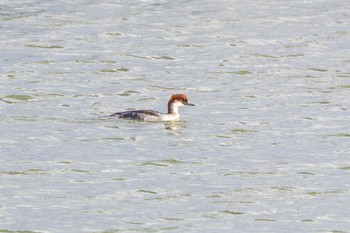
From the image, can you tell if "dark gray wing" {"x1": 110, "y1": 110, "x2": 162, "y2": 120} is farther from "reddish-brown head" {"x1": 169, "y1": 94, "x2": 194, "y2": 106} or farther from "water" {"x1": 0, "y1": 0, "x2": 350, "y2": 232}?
"reddish-brown head" {"x1": 169, "y1": 94, "x2": 194, "y2": 106}

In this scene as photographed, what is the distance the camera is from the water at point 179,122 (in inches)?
859

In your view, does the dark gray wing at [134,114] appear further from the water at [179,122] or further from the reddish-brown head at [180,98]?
the reddish-brown head at [180,98]

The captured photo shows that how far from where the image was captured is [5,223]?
Answer: 20922 mm

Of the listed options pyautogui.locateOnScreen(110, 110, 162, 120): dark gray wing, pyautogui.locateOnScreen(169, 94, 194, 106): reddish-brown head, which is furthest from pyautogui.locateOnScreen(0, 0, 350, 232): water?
pyautogui.locateOnScreen(169, 94, 194, 106): reddish-brown head

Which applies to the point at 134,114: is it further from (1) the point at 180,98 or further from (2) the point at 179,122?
(1) the point at 180,98

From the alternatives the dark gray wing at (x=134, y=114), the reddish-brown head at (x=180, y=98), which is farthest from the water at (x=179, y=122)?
the reddish-brown head at (x=180, y=98)

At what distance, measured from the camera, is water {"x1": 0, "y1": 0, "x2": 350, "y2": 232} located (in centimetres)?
2181

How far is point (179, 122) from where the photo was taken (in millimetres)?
29031

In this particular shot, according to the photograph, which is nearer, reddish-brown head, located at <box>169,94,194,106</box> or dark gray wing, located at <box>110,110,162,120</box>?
dark gray wing, located at <box>110,110,162,120</box>

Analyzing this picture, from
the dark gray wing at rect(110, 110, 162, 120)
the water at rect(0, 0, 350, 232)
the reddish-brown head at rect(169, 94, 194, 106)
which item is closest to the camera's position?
the water at rect(0, 0, 350, 232)

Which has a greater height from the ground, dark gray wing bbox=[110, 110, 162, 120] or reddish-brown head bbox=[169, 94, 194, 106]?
reddish-brown head bbox=[169, 94, 194, 106]

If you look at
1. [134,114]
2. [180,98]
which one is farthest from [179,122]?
[134,114]

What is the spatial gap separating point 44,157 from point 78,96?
594 cm

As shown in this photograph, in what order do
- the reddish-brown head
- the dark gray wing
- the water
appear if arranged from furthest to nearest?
1. the reddish-brown head
2. the dark gray wing
3. the water
